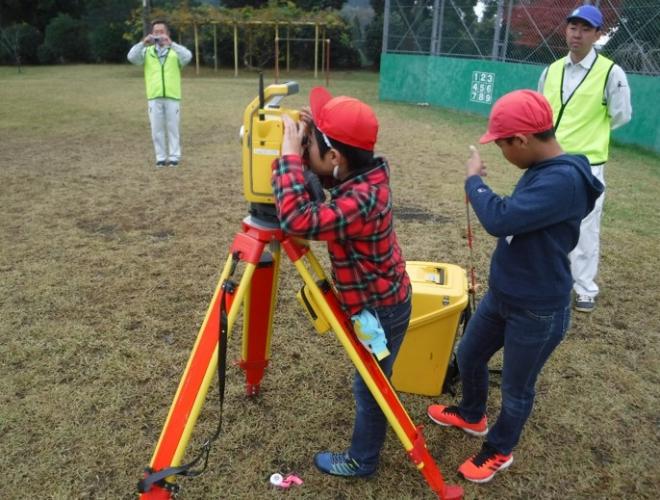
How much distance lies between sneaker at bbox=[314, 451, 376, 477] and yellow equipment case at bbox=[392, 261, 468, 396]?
2.13ft

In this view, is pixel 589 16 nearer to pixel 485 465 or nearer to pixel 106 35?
pixel 485 465

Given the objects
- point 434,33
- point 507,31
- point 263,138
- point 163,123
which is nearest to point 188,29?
point 434,33

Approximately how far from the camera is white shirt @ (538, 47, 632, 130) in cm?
394

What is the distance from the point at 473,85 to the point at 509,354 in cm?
1398

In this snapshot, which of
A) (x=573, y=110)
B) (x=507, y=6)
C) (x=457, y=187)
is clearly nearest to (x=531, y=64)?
(x=507, y=6)

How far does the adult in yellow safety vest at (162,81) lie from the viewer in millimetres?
8172

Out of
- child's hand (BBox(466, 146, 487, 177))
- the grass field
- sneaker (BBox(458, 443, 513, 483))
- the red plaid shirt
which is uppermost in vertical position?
child's hand (BBox(466, 146, 487, 177))

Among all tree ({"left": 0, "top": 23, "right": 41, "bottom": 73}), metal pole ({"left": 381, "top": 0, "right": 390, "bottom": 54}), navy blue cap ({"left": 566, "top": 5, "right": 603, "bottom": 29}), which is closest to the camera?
navy blue cap ({"left": 566, "top": 5, "right": 603, "bottom": 29})

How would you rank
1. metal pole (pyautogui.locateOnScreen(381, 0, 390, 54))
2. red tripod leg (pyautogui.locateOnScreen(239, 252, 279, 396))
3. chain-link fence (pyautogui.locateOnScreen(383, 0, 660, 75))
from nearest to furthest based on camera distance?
1. red tripod leg (pyautogui.locateOnScreen(239, 252, 279, 396))
2. chain-link fence (pyautogui.locateOnScreen(383, 0, 660, 75))
3. metal pole (pyautogui.locateOnScreen(381, 0, 390, 54))

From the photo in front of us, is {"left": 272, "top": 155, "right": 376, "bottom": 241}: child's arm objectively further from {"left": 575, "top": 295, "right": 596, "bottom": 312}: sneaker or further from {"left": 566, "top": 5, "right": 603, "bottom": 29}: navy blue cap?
{"left": 575, "top": 295, "right": 596, "bottom": 312}: sneaker

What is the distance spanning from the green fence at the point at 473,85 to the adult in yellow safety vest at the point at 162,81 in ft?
27.6

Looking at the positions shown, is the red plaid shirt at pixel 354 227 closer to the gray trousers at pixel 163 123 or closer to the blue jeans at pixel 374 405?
the blue jeans at pixel 374 405

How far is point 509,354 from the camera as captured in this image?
95.3 inches

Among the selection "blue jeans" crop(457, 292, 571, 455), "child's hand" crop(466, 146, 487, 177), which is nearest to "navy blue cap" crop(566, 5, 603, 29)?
"child's hand" crop(466, 146, 487, 177)
